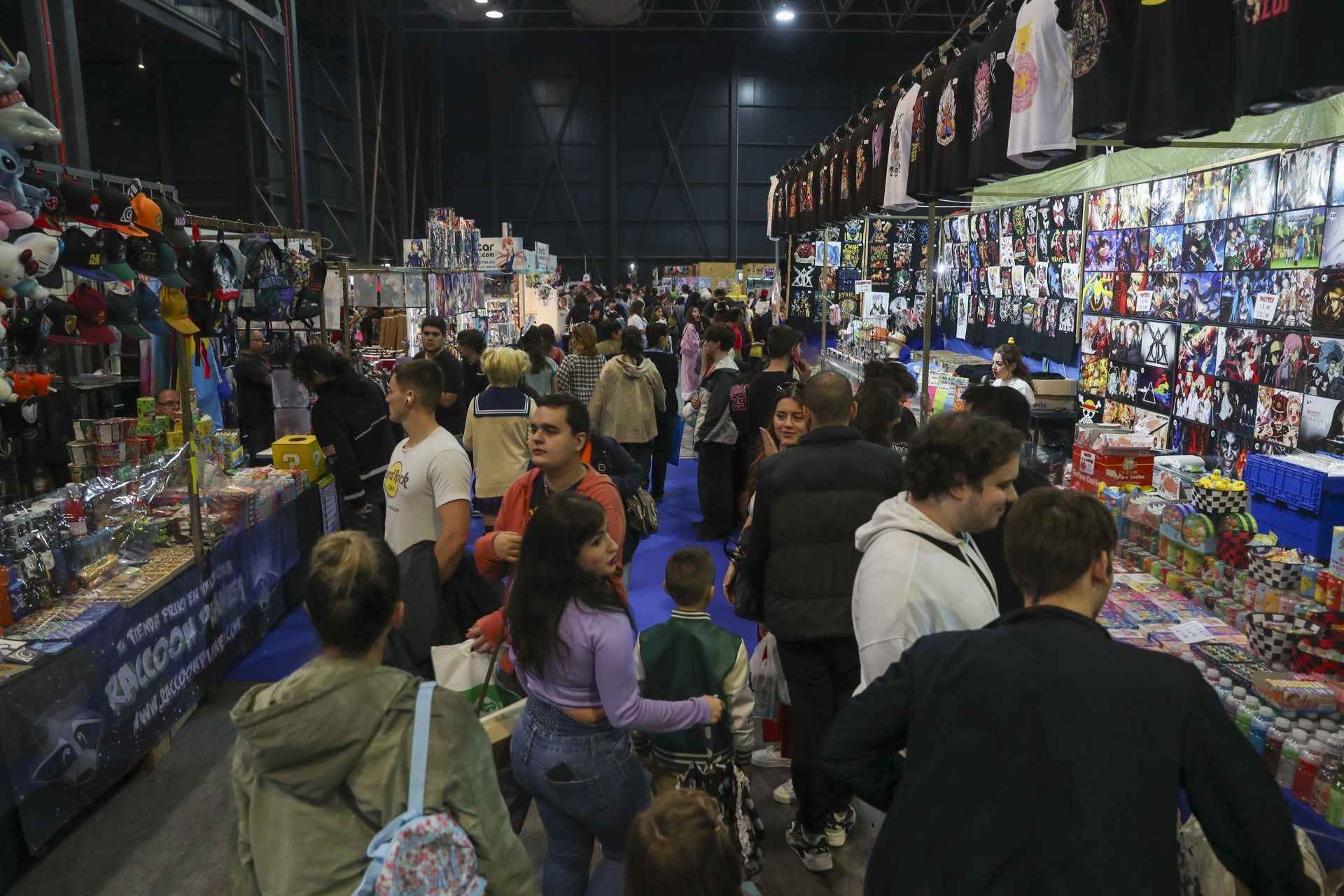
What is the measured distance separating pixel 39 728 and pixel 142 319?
201 centimetres

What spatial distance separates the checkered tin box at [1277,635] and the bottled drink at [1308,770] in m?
0.43

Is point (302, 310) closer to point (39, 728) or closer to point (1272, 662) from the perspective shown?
point (39, 728)

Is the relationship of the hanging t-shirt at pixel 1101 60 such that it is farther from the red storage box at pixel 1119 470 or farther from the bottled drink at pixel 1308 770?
the bottled drink at pixel 1308 770

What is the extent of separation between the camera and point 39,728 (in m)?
3.06

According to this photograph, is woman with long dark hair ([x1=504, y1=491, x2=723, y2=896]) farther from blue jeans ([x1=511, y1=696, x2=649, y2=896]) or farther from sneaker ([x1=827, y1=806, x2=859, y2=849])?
sneaker ([x1=827, y1=806, x2=859, y2=849])

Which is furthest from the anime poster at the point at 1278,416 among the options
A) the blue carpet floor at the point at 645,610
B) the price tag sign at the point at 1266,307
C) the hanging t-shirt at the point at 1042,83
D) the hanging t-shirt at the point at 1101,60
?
the blue carpet floor at the point at 645,610

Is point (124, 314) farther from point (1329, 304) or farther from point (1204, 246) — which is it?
point (1204, 246)

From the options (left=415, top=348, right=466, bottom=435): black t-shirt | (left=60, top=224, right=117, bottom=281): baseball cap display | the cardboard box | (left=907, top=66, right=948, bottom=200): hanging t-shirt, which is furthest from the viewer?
the cardboard box

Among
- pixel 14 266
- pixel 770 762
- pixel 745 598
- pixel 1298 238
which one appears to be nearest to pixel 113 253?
pixel 14 266

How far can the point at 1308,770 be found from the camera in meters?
2.17

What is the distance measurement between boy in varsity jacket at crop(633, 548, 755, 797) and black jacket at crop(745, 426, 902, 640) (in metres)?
0.25

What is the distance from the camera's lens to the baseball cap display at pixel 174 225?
163 inches

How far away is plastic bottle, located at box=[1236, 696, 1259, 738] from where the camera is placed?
2361 millimetres

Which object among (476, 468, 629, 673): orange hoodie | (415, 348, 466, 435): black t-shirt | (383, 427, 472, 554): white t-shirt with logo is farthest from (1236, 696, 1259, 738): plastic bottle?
(415, 348, 466, 435): black t-shirt
